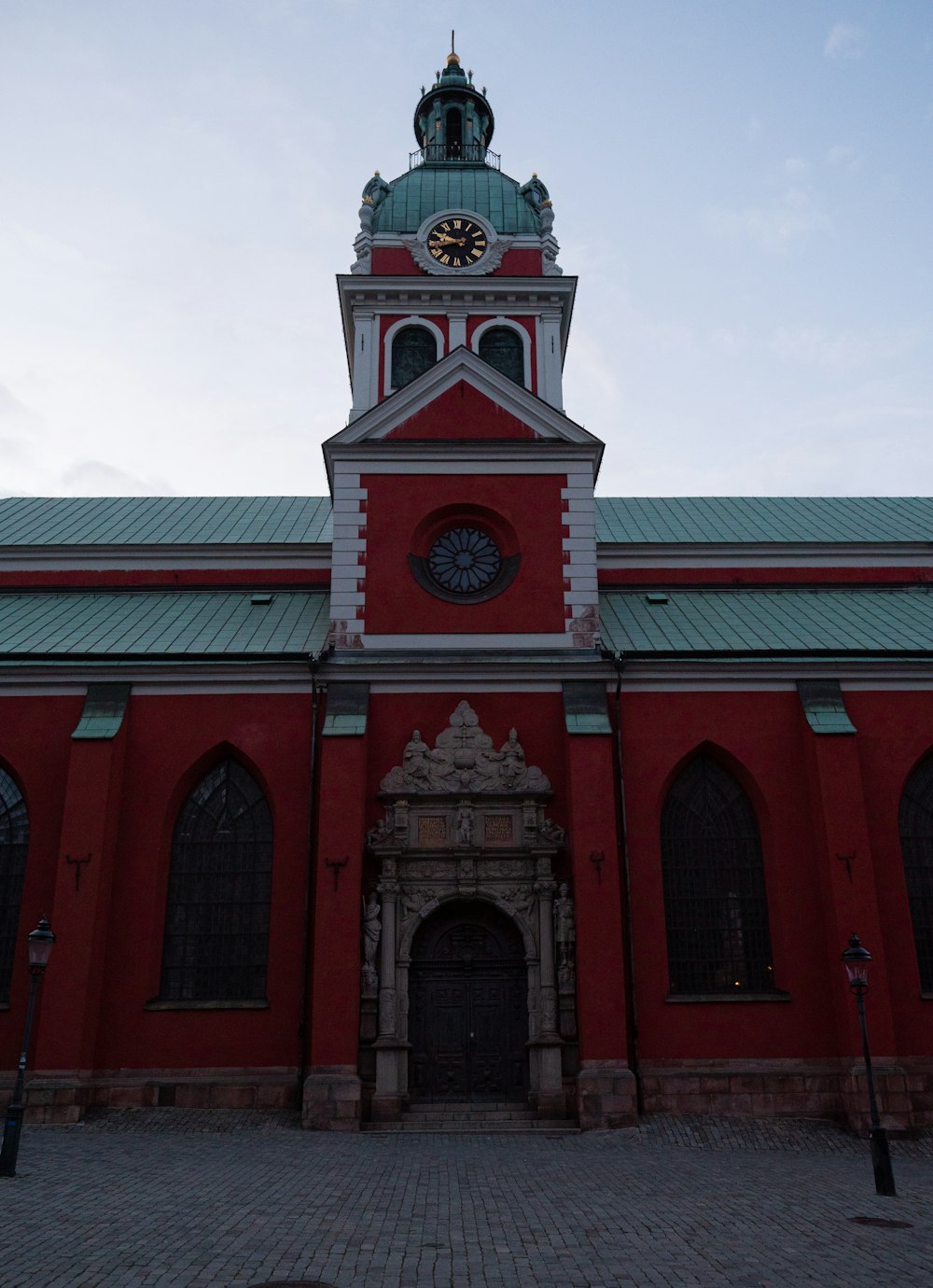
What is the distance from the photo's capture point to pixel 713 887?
811 inches

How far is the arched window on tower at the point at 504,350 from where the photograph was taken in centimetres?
2642

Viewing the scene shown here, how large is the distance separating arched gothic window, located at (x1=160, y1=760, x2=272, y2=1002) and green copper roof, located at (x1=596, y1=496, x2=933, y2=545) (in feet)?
40.7

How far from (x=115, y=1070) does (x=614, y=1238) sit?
39.8 ft

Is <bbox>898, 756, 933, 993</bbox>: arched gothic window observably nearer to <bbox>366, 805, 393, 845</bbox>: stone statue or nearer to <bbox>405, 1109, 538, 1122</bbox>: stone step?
<bbox>405, 1109, 538, 1122</bbox>: stone step

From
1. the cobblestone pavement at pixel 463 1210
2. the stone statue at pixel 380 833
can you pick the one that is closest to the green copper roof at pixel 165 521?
the stone statue at pixel 380 833

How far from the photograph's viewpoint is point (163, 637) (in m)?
23.1

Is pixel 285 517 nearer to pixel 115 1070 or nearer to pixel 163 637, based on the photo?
pixel 163 637

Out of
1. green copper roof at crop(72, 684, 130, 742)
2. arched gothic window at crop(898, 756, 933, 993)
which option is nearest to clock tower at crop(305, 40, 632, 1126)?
green copper roof at crop(72, 684, 130, 742)

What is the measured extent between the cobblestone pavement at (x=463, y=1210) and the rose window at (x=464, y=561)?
1130cm

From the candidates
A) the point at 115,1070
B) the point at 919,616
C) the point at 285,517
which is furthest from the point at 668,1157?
the point at 285,517

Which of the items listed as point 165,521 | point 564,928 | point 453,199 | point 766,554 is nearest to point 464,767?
point 564,928

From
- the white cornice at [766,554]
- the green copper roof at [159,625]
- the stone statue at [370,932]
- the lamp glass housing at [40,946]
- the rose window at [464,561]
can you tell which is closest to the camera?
the lamp glass housing at [40,946]

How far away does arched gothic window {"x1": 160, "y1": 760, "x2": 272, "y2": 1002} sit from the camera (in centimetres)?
2003

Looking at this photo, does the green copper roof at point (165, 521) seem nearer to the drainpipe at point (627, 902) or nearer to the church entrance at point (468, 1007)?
the drainpipe at point (627, 902)
